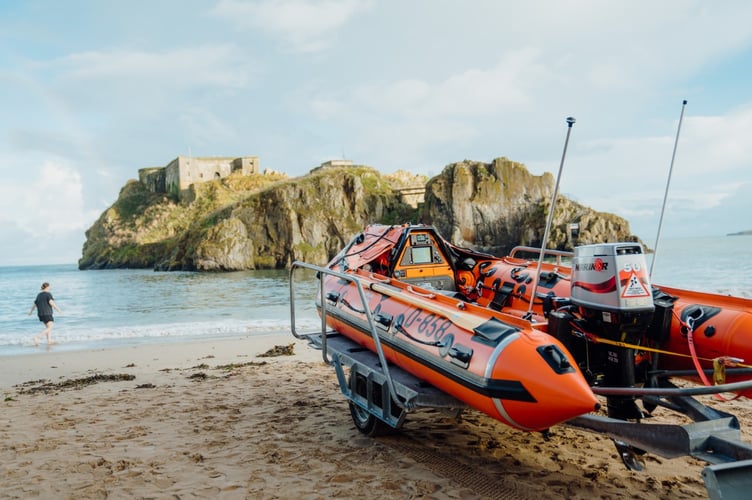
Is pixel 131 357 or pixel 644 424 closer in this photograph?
pixel 644 424

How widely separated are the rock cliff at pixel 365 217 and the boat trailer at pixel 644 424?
46.8 metres

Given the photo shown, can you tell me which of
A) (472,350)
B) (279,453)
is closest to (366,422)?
(279,453)

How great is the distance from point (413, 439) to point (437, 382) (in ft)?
3.35

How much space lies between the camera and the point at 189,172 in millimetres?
87250

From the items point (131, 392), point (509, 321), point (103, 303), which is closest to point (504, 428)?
point (509, 321)

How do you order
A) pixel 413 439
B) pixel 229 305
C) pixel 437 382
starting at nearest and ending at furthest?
pixel 437 382 → pixel 413 439 → pixel 229 305

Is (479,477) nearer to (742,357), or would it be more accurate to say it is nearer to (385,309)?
(385,309)

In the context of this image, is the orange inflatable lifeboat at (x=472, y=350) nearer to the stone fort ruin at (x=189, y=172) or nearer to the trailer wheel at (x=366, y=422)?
the trailer wheel at (x=366, y=422)

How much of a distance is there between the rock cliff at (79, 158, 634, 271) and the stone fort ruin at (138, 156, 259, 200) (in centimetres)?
2124

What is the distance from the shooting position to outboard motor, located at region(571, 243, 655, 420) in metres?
3.05

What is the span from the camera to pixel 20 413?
5.42 meters

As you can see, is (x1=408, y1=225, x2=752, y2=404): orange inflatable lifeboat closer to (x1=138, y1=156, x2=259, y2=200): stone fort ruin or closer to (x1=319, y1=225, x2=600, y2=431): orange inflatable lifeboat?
(x1=319, y1=225, x2=600, y2=431): orange inflatable lifeboat

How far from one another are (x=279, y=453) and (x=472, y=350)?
6.15ft

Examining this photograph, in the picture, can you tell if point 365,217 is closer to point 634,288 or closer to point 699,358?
point 699,358
